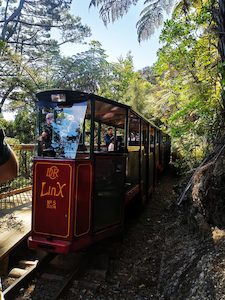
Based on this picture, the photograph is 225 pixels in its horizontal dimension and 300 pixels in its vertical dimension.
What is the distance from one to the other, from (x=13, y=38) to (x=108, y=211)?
57.9 ft

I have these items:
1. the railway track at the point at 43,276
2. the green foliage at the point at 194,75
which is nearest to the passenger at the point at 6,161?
the railway track at the point at 43,276

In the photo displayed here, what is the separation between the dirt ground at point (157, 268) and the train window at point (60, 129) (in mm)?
1879

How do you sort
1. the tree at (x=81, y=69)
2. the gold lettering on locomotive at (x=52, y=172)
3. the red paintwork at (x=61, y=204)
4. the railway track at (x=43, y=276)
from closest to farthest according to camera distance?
1. the railway track at (x=43, y=276)
2. the red paintwork at (x=61, y=204)
3. the gold lettering on locomotive at (x=52, y=172)
4. the tree at (x=81, y=69)

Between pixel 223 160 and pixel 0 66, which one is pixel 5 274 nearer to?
pixel 223 160

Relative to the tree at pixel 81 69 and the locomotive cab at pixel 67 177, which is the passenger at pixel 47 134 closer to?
the locomotive cab at pixel 67 177

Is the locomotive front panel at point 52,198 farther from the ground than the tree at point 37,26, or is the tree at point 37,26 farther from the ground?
the tree at point 37,26

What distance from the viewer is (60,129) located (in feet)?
17.0

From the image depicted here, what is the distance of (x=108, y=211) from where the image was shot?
565 cm

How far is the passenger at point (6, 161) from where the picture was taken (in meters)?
1.50

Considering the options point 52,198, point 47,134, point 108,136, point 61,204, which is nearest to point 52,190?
point 52,198

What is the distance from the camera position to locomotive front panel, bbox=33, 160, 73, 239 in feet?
15.8

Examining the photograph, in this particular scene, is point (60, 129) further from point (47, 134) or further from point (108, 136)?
point (108, 136)

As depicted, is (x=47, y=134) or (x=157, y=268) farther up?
(x=47, y=134)

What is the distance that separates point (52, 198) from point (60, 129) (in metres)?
1.07
